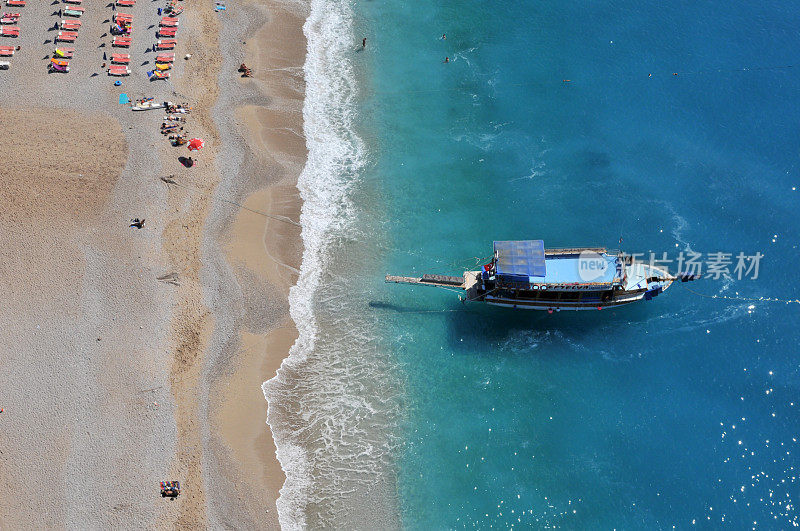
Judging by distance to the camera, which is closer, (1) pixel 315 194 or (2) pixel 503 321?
(2) pixel 503 321

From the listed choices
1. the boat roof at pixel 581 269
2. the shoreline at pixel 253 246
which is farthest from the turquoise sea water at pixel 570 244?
the shoreline at pixel 253 246

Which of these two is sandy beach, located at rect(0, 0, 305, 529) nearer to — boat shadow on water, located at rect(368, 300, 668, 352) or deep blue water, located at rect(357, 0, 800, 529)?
deep blue water, located at rect(357, 0, 800, 529)

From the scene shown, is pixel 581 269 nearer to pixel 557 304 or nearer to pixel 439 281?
pixel 557 304

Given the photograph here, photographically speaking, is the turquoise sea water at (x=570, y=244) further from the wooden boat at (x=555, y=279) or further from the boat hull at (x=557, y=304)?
the wooden boat at (x=555, y=279)

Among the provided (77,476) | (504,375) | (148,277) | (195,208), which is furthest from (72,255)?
(504,375)

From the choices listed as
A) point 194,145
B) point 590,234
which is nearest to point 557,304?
point 590,234

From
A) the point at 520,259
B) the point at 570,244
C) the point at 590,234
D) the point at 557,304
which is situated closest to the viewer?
A: the point at 520,259
